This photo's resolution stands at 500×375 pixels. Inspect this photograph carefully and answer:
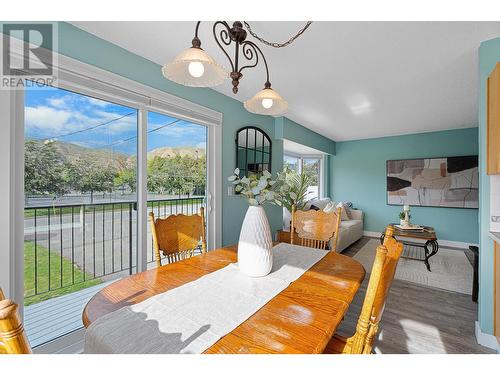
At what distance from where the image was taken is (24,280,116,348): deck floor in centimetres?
163

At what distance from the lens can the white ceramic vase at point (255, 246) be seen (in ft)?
3.75

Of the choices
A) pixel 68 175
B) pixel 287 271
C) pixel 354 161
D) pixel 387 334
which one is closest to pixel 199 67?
pixel 287 271

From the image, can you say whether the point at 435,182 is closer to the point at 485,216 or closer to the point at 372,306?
the point at 485,216

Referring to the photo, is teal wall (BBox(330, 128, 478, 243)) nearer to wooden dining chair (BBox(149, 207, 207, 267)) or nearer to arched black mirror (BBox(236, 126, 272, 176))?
arched black mirror (BBox(236, 126, 272, 176))

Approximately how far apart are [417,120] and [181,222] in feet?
14.7

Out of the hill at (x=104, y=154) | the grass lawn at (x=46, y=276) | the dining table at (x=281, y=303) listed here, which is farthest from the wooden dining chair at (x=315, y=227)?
the grass lawn at (x=46, y=276)

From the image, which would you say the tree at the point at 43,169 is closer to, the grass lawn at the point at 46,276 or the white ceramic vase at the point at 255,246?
the grass lawn at the point at 46,276

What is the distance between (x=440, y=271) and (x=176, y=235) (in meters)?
3.77

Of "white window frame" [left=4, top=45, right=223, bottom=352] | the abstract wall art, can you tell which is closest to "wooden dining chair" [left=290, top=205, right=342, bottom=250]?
"white window frame" [left=4, top=45, right=223, bottom=352]

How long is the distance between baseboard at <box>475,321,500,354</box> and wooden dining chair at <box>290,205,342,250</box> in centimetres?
131

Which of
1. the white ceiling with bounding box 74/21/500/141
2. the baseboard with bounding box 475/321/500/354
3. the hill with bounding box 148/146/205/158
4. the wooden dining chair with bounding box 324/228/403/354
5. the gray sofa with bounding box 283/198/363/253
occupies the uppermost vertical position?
the white ceiling with bounding box 74/21/500/141

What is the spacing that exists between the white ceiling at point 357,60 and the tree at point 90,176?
967mm

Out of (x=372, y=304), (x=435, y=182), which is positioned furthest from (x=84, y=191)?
(x=435, y=182)

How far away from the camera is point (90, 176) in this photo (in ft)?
5.79
